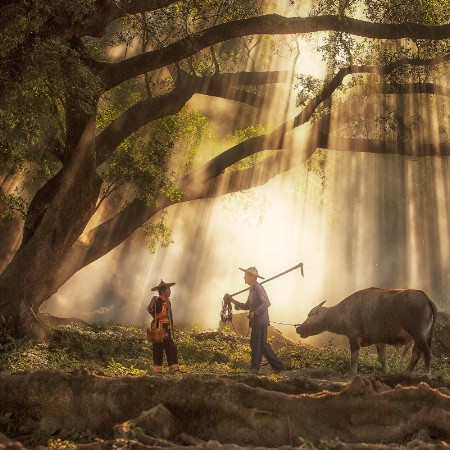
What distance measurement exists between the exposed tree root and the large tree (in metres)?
Result: 7.98

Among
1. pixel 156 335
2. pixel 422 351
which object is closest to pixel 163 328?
pixel 156 335

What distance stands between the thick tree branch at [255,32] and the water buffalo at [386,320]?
272 inches

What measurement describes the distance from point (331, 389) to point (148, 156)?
13642mm

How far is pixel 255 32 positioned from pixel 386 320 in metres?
8.04

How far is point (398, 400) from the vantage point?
5531 mm

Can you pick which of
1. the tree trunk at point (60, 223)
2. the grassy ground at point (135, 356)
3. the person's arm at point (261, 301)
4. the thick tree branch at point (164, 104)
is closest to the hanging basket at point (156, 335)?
the grassy ground at point (135, 356)

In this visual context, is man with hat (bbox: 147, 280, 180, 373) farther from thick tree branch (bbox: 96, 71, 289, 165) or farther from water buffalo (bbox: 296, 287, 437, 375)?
thick tree branch (bbox: 96, 71, 289, 165)

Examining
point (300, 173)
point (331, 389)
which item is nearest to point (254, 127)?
point (300, 173)

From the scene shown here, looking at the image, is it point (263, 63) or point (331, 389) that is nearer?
point (331, 389)

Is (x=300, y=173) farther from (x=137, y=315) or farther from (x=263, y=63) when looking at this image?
(x=137, y=315)

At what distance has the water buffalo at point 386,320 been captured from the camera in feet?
44.5

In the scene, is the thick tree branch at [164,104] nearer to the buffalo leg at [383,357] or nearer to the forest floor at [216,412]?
the buffalo leg at [383,357]

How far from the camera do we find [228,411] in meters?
5.84

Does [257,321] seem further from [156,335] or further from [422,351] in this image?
[422,351]
